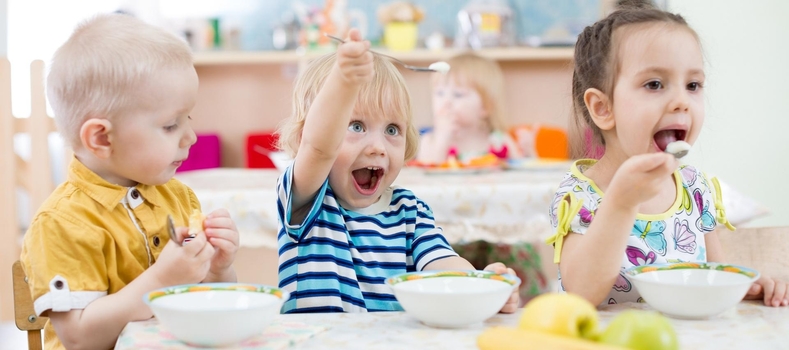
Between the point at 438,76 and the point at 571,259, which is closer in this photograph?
the point at 571,259

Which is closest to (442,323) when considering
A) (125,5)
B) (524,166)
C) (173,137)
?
(173,137)

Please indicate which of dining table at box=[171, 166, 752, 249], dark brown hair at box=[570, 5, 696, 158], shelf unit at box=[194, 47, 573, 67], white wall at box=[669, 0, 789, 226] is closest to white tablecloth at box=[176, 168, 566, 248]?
dining table at box=[171, 166, 752, 249]

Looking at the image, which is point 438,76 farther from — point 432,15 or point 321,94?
point 321,94

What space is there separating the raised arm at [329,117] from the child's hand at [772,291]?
1.72 feet

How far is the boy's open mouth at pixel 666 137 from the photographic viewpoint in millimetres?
1093

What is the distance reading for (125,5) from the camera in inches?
157

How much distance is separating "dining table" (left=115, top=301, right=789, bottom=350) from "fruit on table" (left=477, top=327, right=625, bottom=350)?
0.26ft

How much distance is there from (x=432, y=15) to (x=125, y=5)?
1.53 meters

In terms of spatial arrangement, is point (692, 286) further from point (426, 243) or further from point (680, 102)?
point (426, 243)

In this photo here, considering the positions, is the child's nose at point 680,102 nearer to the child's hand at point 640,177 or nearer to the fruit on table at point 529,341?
the child's hand at point 640,177

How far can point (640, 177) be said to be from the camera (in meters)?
0.84

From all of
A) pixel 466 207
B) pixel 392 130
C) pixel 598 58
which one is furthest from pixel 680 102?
pixel 466 207

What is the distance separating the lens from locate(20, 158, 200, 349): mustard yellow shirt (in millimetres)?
906

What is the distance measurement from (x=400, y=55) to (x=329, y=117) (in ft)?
9.49
